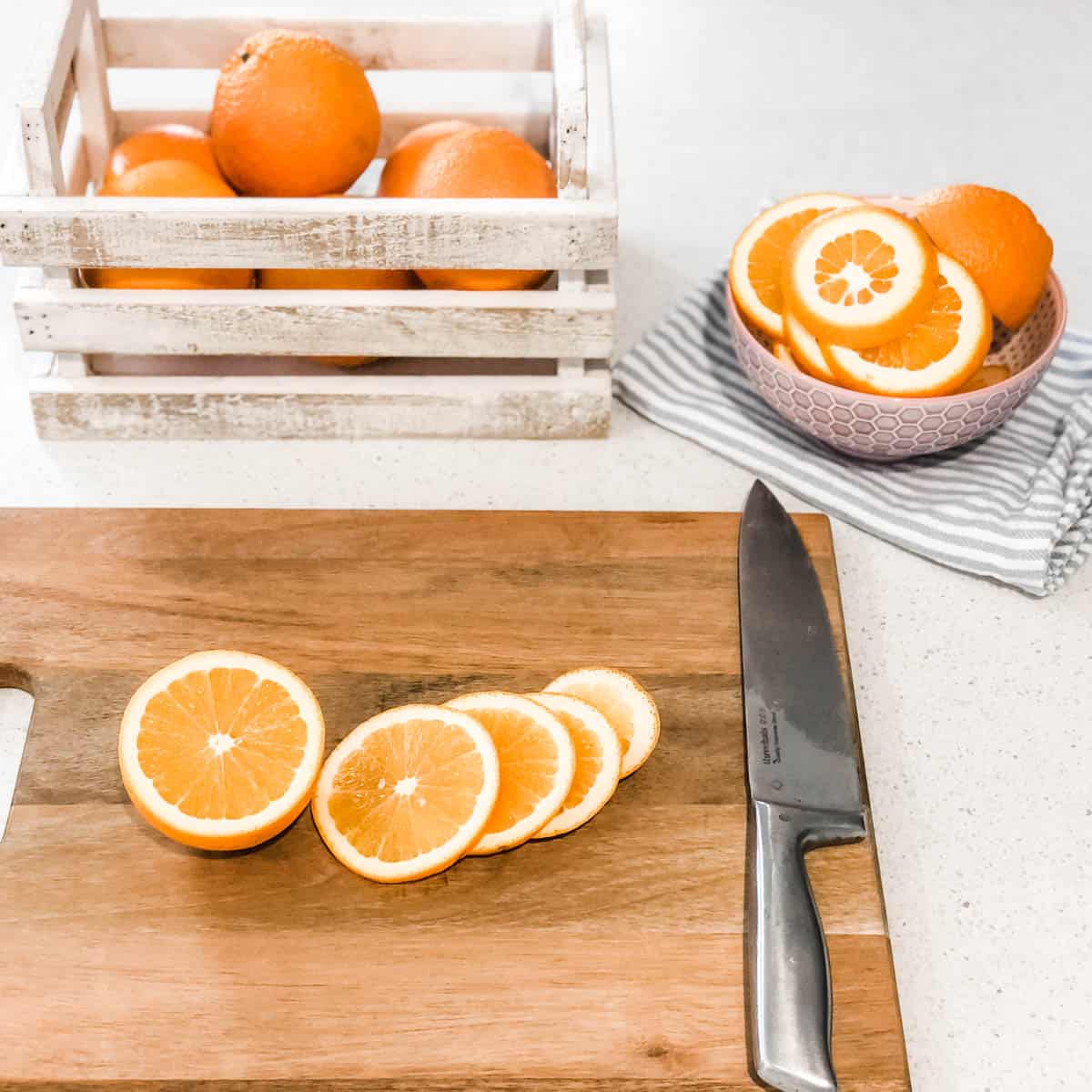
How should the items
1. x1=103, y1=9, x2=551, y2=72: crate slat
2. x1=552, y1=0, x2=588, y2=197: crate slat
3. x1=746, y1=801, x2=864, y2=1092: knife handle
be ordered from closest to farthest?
1. x1=746, y1=801, x2=864, y2=1092: knife handle
2. x1=552, y1=0, x2=588, y2=197: crate slat
3. x1=103, y1=9, x2=551, y2=72: crate slat

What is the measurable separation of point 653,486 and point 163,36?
590 millimetres

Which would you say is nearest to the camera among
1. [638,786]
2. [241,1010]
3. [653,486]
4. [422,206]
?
[241,1010]

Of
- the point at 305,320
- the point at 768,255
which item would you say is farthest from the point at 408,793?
the point at 768,255

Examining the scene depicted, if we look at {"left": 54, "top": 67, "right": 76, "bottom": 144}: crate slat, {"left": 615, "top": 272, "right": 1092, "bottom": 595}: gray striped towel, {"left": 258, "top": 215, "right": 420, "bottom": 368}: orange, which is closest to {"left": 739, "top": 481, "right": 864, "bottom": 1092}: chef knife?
{"left": 615, "top": 272, "right": 1092, "bottom": 595}: gray striped towel

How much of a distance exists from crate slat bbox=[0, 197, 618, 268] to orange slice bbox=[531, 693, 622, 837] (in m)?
0.37

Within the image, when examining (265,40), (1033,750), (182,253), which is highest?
(265,40)

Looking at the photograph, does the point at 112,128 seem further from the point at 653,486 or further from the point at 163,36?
the point at 653,486

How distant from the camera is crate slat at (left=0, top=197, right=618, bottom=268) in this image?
1012mm

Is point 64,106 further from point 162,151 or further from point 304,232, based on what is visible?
point 304,232

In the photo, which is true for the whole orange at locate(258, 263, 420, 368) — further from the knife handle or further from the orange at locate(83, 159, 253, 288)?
the knife handle

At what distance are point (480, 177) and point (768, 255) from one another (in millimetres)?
238

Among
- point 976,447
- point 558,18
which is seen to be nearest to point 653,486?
point 976,447

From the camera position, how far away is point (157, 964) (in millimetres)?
781

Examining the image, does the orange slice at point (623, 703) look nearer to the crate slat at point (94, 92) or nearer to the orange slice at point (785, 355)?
the orange slice at point (785, 355)
